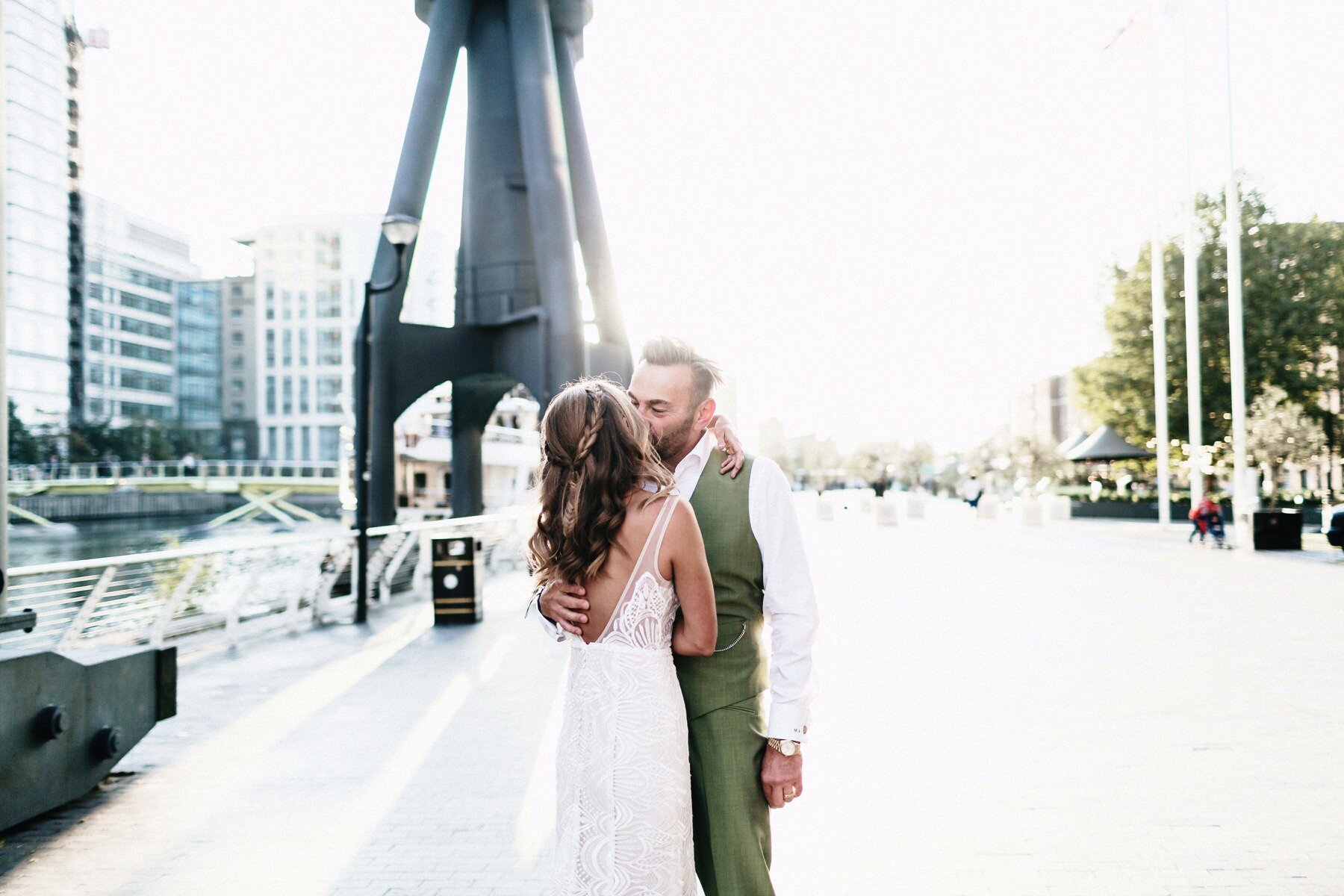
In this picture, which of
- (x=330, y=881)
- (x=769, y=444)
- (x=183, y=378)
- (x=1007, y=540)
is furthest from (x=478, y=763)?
(x=769, y=444)

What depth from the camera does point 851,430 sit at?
115m

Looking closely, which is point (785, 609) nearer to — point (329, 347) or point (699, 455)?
point (699, 455)

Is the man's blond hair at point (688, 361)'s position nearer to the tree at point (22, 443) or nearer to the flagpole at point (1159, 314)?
the flagpole at point (1159, 314)

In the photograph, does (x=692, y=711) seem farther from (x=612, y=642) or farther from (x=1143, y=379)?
(x=1143, y=379)

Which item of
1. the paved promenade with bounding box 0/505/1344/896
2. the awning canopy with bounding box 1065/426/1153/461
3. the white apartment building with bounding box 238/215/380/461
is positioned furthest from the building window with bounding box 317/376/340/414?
the paved promenade with bounding box 0/505/1344/896

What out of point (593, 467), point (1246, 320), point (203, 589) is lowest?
point (203, 589)

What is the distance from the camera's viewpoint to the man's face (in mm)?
2404

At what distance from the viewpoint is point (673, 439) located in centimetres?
246

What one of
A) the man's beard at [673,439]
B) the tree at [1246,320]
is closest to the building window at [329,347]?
the tree at [1246,320]

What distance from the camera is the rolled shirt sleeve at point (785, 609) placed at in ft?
7.57

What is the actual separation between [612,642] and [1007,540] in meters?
23.6

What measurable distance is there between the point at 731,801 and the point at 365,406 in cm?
1277

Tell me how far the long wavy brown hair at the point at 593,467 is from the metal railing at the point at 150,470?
61112 mm

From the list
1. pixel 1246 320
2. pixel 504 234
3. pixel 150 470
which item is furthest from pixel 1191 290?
pixel 150 470
